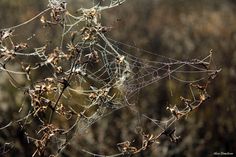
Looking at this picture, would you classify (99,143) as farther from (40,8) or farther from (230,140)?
(40,8)

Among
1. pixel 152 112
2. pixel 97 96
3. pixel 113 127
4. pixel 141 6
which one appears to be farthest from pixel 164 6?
pixel 97 96

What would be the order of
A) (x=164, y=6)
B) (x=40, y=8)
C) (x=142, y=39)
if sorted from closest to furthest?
1. (x=142, y=39)
2. (x=40, y=8)
3. (x=164, y=6)

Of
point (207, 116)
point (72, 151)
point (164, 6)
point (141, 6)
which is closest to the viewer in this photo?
point (72, 151)

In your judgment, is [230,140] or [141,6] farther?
[141,6]

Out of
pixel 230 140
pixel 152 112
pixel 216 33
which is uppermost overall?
pixel 216 33

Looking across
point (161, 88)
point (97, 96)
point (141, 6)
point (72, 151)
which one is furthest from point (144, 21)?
point (97, 96)

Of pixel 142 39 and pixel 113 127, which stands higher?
pixel 142 39

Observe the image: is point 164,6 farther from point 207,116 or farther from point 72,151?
point 72,151
